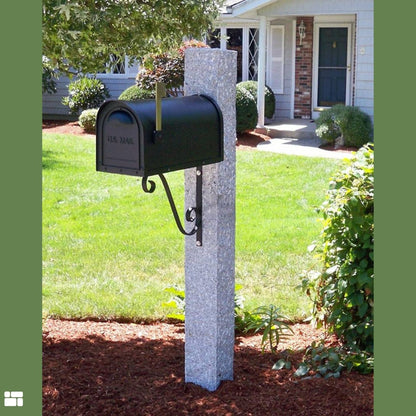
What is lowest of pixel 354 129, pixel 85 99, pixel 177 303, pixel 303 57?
pixel 177 303

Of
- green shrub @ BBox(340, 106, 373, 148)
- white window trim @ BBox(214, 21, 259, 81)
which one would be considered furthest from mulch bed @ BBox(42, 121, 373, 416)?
white window trim @ BBox(214, 21, 259, 81)

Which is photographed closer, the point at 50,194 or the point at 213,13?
the point at 213,13

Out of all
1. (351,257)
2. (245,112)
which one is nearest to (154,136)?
(351,257)

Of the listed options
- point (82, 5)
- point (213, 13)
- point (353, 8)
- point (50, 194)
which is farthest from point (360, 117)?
point (82, 5)

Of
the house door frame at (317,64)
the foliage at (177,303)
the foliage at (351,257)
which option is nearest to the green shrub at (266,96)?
the house door frame at (317,64)

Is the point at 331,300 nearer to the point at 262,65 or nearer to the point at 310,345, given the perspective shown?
the point at 310,345

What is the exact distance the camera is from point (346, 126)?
1471 centimetres

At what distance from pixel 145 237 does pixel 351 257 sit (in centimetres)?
416

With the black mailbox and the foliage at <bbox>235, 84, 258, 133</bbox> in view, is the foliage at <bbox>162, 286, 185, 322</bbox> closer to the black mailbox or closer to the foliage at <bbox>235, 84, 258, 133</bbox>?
the black mailbox

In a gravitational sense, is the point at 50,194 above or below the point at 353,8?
below

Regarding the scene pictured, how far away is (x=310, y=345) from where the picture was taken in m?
5.09

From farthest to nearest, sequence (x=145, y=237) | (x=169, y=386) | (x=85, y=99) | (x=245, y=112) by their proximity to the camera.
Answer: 1. (x=85, y=99)
2. (x=245, y=112)
3. (x=145, y=237)
4. (x=169, y=386)

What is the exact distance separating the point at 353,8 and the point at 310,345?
38.4ft

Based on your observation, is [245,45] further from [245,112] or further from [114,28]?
[114,28]
